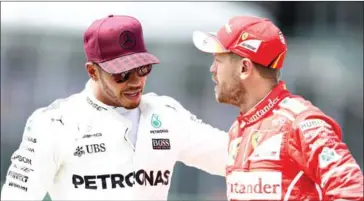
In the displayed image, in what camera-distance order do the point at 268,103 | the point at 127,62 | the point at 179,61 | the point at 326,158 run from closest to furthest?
the point at 326,158, the point at 268,103, the point at 127,62, the point at 179,61

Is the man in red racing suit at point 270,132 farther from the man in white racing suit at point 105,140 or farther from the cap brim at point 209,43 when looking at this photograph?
the man in white racing suit at point 105,140

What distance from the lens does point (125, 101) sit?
4289 millimetres

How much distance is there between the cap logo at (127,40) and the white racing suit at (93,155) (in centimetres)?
32

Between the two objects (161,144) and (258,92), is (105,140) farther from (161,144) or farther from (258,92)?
(258,92)

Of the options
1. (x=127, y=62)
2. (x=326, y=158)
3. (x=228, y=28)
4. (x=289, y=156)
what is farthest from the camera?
(x=127, y=62)

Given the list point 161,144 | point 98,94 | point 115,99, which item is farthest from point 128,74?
point 161,144

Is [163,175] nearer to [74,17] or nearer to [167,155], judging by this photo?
[167,155]

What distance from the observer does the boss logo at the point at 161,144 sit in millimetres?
4398

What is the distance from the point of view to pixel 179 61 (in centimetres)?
886

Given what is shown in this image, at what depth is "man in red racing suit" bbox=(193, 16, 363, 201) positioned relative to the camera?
3.37 m

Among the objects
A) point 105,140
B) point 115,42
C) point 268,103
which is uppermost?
point 115,42

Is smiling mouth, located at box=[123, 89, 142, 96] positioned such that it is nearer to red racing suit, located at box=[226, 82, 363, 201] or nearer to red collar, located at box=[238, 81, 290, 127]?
red racing suit, located at box=[226, 82, 363, 201]

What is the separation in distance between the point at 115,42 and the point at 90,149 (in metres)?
0.53

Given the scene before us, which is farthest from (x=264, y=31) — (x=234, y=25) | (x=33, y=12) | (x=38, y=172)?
(x=33, y=12)
